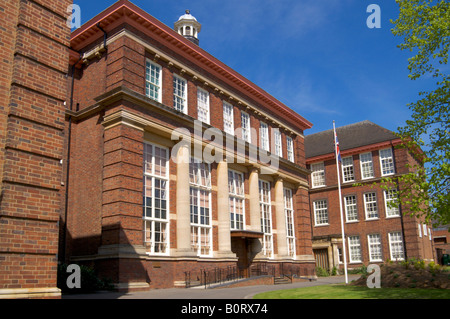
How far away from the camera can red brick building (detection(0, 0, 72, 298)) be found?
9.59m

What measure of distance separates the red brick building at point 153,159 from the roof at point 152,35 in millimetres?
62

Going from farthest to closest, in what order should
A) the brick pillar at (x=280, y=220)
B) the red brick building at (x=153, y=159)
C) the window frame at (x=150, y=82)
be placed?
the brick pillar at (x=280, y=220), the window frame at (x=150, y=82), the red brick building at (x=153, y=159)

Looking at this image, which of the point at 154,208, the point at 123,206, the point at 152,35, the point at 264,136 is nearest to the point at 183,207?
the point at 154,208

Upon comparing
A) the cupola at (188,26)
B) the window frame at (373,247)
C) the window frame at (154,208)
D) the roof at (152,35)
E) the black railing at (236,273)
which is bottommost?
the black railing at (236,273)

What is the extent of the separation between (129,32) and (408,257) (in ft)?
105

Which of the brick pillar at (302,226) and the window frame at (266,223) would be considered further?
the brick pillar at (302,226)

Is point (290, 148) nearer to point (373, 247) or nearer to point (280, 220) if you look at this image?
point (280, 220)

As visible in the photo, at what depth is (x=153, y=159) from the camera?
74.2ft

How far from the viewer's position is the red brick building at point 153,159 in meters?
20.2

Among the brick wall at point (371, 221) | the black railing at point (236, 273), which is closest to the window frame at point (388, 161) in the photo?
the brick wall at point (371, 221)

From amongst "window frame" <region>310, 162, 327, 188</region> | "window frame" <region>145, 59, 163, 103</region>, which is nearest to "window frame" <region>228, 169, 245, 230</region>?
"window frame" <region>145, 59, 163, 103</region>

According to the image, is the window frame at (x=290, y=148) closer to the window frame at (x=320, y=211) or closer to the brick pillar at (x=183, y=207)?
the window frame at (x=320, y=211)

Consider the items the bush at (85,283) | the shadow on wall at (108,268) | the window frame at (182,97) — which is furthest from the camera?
the window frame at (182,97)

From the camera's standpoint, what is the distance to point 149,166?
22.3m
